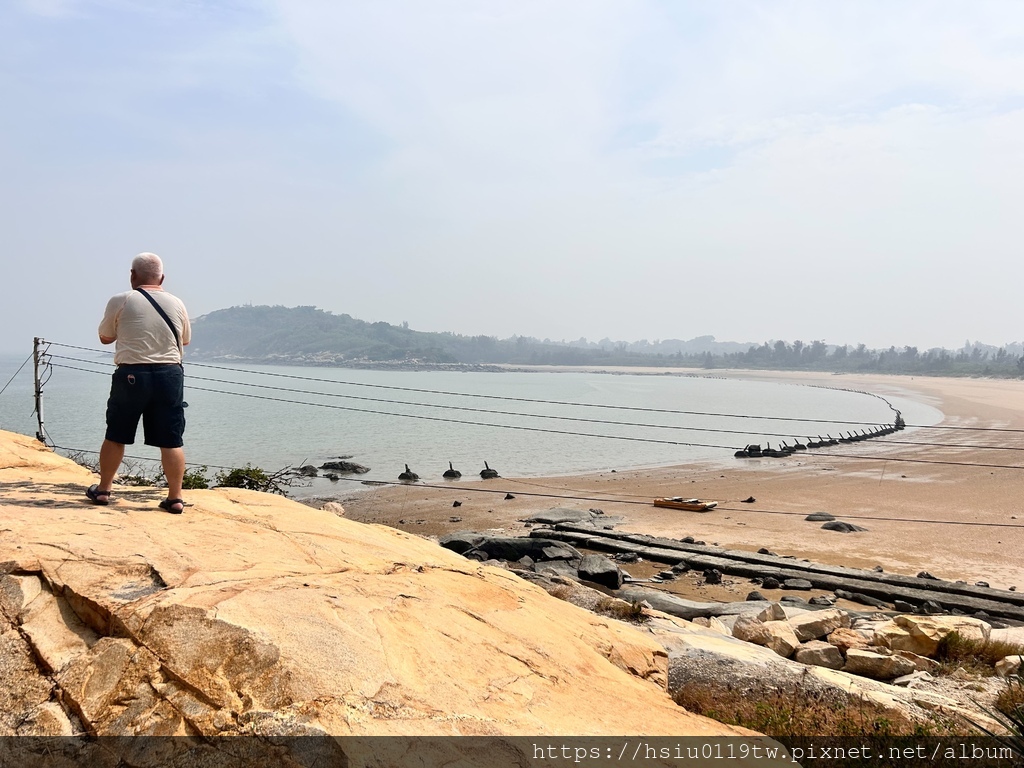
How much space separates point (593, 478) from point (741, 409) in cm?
5369

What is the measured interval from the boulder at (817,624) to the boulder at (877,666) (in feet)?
3.48

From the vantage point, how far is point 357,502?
28.3m

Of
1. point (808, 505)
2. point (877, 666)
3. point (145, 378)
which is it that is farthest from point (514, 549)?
point (808, 505)

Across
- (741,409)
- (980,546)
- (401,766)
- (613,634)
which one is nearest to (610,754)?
(401,766)

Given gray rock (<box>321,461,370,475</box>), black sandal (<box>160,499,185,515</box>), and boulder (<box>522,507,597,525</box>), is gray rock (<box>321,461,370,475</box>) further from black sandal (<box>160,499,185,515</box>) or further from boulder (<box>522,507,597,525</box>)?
black sandal (<box>160,499,185,515</box>)

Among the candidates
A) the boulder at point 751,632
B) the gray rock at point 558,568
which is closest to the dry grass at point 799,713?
the boulder at point 751,632

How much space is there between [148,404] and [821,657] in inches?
286

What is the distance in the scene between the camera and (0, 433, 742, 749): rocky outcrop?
3641mm

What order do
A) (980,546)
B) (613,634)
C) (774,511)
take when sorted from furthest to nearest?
(774,511)
(980,546)
(613,634)

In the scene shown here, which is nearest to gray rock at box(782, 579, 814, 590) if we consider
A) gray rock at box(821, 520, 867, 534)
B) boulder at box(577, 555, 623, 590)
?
boulder at box(577, 555, 623, 590)

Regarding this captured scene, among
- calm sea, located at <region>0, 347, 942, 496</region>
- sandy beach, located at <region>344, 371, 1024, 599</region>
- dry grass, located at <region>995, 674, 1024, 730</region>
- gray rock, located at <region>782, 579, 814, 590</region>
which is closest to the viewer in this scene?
dry grass, located at <region>995, 674, 1024, 730</region>

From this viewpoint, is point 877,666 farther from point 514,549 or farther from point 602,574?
point 514,549

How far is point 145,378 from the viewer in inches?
228

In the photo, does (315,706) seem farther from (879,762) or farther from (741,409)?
(741,409)
